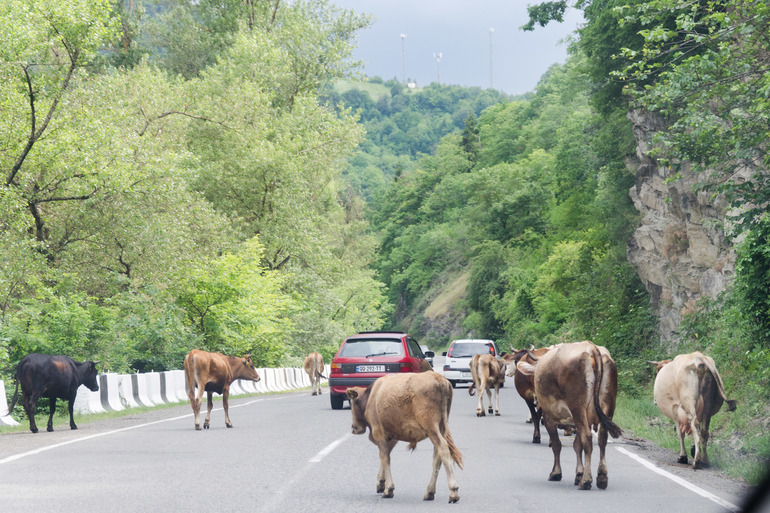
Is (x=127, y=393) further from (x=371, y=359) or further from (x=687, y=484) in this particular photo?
(x=687, y=484)

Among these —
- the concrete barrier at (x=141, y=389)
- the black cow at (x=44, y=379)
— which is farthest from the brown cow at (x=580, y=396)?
the concrete barrier at (x=141, y=389)

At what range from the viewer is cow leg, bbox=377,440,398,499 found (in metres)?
8.82

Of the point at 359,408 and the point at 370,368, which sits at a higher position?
the point at 359,408

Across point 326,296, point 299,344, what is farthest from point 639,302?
point 299,344

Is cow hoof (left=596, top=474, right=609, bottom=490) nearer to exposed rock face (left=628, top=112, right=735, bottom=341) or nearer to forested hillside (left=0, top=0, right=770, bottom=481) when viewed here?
forested hillside (left=0, top=0, right=770, bottom=481)

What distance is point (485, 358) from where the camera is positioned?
2075 cm

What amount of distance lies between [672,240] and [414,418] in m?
23.7

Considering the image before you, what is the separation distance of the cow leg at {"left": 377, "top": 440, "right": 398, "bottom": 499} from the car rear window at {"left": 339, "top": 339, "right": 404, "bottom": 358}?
11.2 metres

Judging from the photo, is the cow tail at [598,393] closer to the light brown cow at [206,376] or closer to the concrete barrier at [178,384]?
the light brown cow at [206,376]

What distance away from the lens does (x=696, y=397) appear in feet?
37.9

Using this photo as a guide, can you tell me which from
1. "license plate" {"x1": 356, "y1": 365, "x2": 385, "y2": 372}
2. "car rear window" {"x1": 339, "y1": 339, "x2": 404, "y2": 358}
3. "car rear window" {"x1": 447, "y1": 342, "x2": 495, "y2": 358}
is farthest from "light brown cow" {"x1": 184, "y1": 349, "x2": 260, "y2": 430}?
"car rear window" {"x1": 447, "y1": 342, "x2": 495, "y2": 358}

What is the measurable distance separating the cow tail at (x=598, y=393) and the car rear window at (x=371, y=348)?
1080cm

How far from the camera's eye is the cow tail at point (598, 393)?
368 inches

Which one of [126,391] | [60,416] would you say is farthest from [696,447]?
[126,391]
